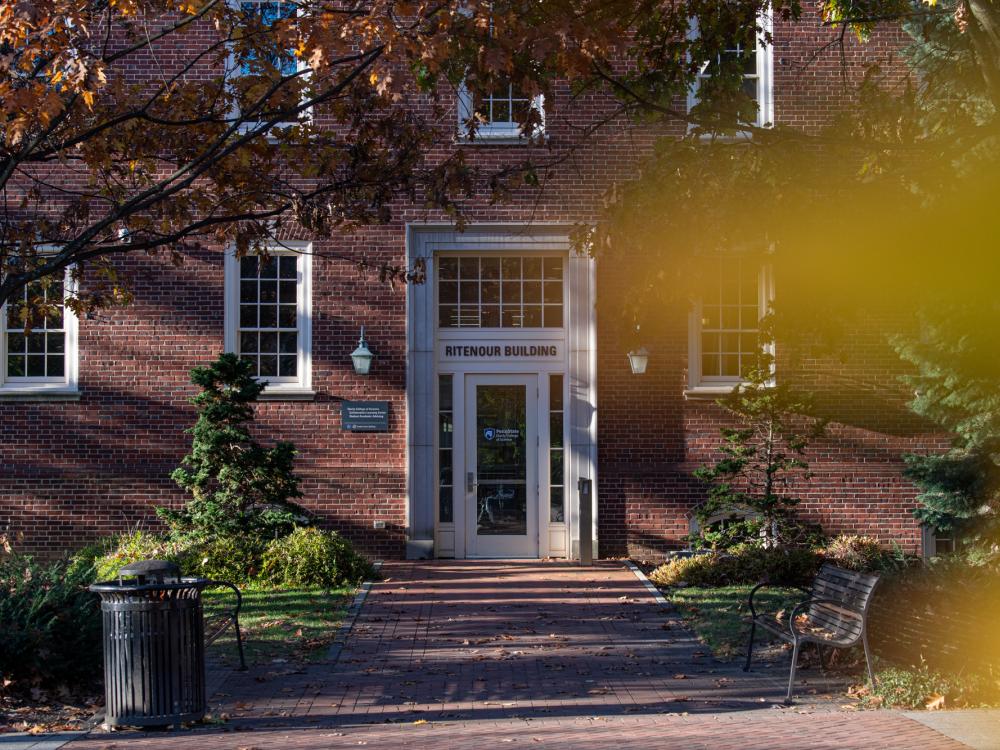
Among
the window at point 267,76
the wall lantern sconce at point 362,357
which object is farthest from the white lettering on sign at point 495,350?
the window at point 267,76

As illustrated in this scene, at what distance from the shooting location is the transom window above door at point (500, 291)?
1697 cm

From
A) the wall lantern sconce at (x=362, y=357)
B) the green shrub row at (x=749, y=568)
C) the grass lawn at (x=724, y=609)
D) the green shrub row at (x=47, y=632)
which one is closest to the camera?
the green shrub row at (x=47, y=632)

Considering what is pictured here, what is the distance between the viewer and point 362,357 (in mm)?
16188

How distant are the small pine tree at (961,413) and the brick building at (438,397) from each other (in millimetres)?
2250

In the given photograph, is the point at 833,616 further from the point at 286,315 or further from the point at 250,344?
the point at 250,344

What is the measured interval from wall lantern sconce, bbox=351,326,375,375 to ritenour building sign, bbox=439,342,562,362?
3.74 feet

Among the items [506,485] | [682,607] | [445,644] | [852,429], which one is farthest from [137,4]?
[852,429]

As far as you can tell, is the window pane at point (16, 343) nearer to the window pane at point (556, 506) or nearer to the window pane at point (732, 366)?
the window pane at point (556, 506)

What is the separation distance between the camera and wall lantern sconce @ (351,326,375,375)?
16188 millimetres

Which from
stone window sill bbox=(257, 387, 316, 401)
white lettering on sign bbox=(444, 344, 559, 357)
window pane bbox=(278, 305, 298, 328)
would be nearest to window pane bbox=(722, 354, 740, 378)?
white lettering on sign bbox=(444, 344, 559, 357)

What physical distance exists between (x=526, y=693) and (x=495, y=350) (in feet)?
27.3

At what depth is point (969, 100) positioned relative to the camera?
12.5 m

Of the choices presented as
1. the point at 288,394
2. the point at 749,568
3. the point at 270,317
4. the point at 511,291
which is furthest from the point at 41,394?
the point at 749,568

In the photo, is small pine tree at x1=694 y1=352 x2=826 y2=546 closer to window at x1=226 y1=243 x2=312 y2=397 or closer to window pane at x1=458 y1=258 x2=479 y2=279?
window pane at x1=458 y1=258 x2=479 y2=279
